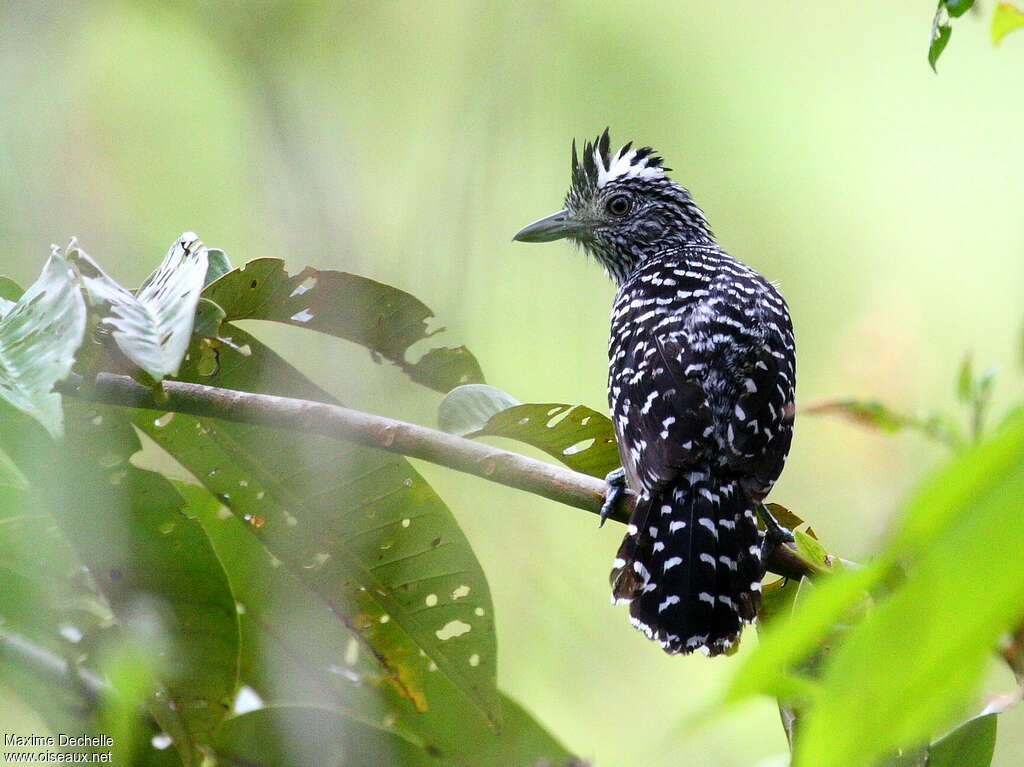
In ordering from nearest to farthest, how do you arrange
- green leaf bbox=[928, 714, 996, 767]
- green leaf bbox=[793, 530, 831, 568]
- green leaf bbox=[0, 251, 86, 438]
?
green leaf bbox=[0, 251, 86, 438] → green leaf bbox=[793, 530, 831, 568] → green leaf bbox=[928, 714, 996, 767]

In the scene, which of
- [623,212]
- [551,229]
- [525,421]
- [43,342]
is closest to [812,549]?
[525,421]

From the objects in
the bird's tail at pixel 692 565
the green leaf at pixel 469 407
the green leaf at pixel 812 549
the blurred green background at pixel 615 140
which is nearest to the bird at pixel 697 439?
the bird's tail at pixel 692 565

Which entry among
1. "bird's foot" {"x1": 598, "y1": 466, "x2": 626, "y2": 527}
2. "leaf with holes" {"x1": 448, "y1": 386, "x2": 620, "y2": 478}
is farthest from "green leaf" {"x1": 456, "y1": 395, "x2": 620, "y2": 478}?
"bird's foot" {"x1": 598, "y1": 466, "x2": 626, "y2": 527}

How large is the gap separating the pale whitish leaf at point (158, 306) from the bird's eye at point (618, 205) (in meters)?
3.09

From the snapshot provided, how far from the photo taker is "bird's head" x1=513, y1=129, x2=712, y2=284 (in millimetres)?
5070

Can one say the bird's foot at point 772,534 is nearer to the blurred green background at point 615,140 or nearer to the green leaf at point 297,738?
the green leaf at point 297,738

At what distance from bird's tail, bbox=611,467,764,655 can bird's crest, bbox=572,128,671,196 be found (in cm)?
239

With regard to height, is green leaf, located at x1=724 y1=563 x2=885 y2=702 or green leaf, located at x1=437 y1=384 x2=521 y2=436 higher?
green leaf, located at x1=437 y1=384 x2=521 y2=436

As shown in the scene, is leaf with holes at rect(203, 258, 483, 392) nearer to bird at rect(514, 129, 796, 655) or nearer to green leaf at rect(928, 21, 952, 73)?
bird at rect(514, 129, 796, 655)

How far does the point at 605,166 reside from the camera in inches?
203

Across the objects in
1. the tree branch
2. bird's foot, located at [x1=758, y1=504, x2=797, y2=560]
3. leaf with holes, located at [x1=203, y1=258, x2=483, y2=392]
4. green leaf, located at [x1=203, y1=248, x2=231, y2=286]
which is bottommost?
bird's foot, located at [x1=758, y1=504, x2=797, y2=560]

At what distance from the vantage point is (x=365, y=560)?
253 cm

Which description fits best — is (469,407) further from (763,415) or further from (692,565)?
(763,415)

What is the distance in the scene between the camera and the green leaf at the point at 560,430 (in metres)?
2.49
